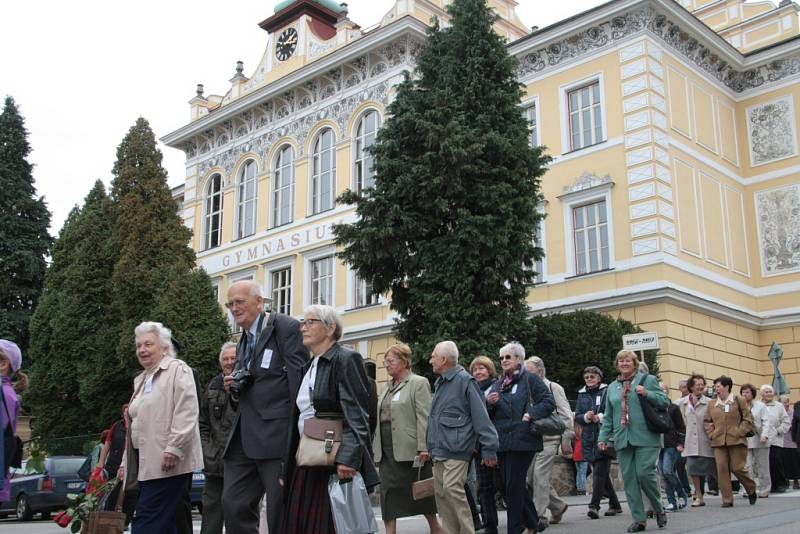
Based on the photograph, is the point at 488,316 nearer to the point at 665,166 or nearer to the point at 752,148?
the point at 665,166

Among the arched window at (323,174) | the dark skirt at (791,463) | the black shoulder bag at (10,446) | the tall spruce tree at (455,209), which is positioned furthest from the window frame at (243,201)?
the black shoulder bag at (10,446)

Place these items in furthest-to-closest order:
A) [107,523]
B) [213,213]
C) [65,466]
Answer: [213,213] < [65,466] < [107,523]

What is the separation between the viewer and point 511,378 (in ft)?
32.2

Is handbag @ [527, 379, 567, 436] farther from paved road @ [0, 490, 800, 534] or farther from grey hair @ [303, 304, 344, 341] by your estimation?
grey hair @ [303, 304, 344, 341]

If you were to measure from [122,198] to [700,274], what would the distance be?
2137cm

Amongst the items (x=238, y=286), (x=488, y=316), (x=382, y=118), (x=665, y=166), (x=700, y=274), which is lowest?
(x=238, y=286)

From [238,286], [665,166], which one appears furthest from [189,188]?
[238,286]

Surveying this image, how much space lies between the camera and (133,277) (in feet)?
110

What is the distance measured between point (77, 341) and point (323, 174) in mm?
12113

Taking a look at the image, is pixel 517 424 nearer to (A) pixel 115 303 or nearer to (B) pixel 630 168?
(B) pixel 630 168

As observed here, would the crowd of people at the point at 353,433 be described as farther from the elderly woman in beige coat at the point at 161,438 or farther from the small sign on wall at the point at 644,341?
the small sign on wall at the point at 644,341

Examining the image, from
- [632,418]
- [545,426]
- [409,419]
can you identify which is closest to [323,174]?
[632,418]

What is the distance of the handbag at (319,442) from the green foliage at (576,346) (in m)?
16.3

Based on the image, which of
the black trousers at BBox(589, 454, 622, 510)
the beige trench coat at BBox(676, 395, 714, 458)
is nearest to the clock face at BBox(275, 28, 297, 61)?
the beige trench coat at BBox(676, 395, 714, 458)
